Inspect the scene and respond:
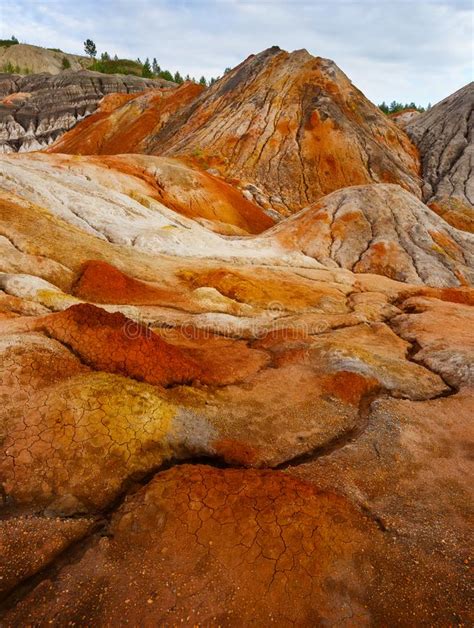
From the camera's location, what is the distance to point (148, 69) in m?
117

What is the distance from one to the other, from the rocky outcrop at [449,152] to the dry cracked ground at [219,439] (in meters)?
37.2

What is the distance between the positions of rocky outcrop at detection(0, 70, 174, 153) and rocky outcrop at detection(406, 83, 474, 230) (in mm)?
66084

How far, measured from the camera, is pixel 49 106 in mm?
84625

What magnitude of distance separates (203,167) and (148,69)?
86.9m

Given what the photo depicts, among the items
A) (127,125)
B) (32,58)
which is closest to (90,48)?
(32,58)

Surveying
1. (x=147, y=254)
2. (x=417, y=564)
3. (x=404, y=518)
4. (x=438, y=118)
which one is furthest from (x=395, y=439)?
(x=438, y=118)

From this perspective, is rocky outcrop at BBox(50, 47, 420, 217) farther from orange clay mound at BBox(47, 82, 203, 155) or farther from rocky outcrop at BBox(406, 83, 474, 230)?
rocky outcrop at BBox(406, 83, 474, 230)

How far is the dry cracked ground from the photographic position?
5.23m

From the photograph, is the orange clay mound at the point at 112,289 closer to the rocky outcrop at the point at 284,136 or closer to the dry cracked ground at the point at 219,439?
the dry cracked ground at the point at 219,439

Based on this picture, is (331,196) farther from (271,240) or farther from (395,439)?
(395,439)

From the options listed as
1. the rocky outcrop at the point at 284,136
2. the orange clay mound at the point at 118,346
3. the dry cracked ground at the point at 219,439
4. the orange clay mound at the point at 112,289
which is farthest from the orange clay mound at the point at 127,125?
the orange clay mound at the point at 118,346

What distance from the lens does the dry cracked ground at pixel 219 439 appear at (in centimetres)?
523

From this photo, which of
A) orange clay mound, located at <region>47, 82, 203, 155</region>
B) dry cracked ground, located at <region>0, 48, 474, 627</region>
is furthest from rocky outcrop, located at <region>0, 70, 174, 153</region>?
dry cracked ground, located at <region>0, 48, 474, 627</region>

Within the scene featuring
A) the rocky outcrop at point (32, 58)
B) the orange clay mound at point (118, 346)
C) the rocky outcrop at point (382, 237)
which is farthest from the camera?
the rocky outcrop at point (32, 58)
